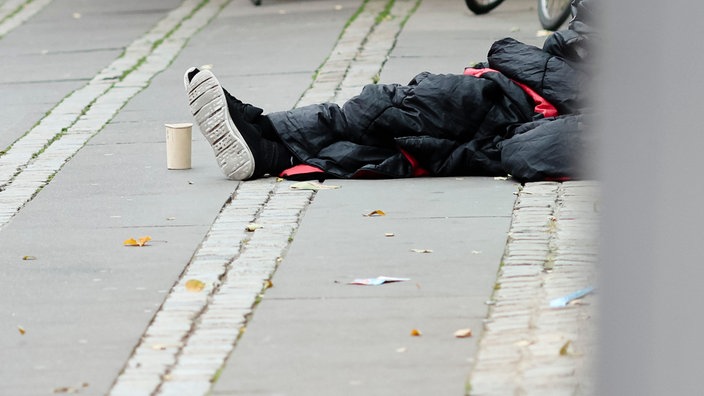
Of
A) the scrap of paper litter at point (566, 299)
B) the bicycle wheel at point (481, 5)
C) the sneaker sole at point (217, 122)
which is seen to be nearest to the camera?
the scrap of paper litter at point (566, 299)

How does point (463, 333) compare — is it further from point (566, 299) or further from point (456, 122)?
point (456, 122)

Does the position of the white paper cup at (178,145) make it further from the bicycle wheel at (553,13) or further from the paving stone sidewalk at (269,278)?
the bicycle wheel at (553,13)

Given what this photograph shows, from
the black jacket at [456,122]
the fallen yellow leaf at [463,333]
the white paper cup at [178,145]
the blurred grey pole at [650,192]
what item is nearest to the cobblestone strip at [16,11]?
the white paper cup at [178,145]

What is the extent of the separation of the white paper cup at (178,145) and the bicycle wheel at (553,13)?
3855 mm

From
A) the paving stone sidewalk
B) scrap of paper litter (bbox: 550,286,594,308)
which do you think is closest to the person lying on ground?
the paving stone sidewalk

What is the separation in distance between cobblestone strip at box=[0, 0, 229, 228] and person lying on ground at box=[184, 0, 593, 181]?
92cm

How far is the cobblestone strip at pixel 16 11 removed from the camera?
420 inches

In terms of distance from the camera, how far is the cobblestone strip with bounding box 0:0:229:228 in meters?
5.46

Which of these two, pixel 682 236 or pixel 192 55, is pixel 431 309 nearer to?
pixel 682 236

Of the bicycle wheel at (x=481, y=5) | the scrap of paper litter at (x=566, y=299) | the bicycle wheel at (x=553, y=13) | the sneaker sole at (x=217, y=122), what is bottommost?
the bicycle wheel at (x=481, y=5)

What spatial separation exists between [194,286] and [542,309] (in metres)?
1.07

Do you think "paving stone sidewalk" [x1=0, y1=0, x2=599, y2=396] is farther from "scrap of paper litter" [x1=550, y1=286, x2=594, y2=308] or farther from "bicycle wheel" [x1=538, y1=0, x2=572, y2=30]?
"bicycle wheel" [x1=538, y1=0, x2=572, y2=30]

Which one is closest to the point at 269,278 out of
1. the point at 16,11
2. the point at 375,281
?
the point at 375,281

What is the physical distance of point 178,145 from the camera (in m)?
5.47
